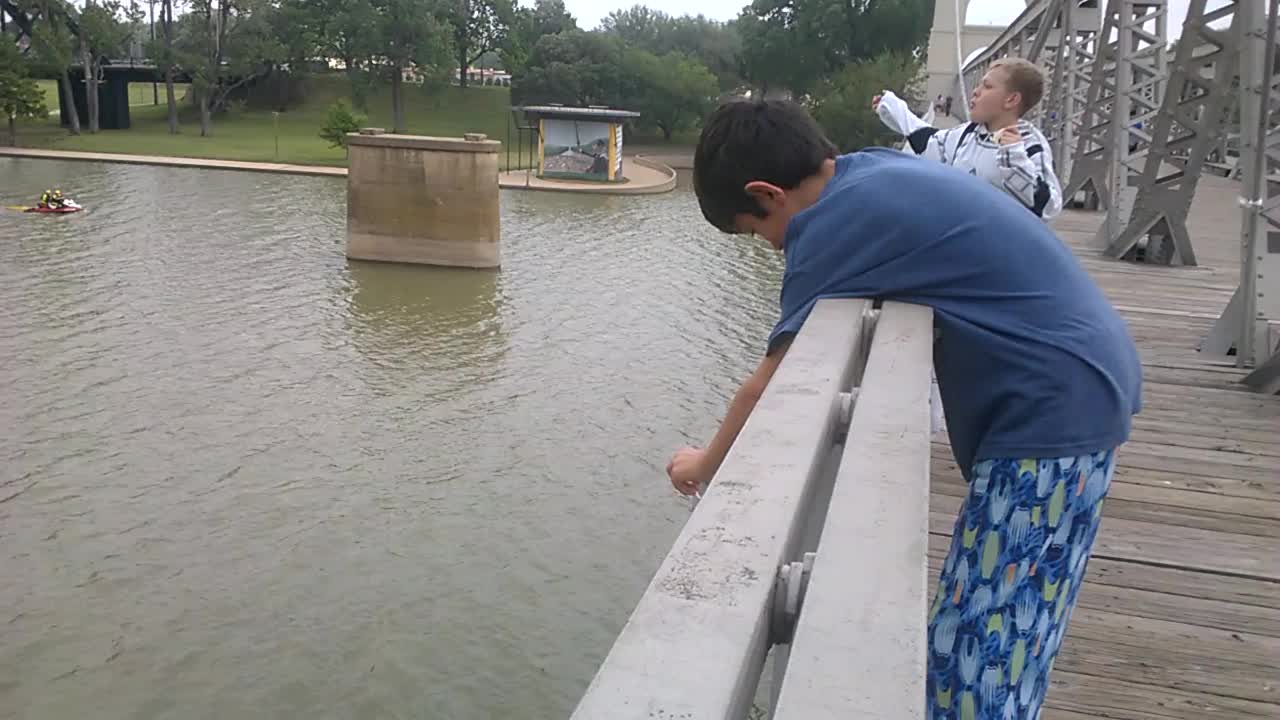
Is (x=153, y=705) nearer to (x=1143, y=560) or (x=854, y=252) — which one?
(x=1143, y=560)

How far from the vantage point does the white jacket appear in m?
4.90

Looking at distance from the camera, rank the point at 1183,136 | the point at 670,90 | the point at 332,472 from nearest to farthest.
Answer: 1. the point at 1183,136
2. the point at 332,472
3. the point at 670,90

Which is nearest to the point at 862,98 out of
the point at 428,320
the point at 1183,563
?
the point at 428,320

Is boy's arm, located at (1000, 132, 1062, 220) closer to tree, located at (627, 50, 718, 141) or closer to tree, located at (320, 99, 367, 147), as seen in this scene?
tree, located at (320, 99, 367, 147)

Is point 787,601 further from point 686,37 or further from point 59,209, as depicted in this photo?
point 686,37

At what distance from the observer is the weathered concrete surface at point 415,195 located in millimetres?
24828

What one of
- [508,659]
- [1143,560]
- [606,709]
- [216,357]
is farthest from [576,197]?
[606,709]

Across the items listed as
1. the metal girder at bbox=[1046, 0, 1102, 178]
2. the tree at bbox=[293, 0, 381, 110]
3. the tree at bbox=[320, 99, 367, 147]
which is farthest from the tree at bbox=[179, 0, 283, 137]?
the metal girder at bbox=[1046, 0, 1102, 178]

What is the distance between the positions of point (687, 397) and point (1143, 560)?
423 inches

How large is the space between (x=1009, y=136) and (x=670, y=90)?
62569 mm

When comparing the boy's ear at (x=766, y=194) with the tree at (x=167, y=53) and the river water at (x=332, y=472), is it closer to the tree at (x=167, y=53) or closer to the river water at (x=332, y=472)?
the river water at (x=332, y=472)

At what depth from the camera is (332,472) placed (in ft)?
38.2

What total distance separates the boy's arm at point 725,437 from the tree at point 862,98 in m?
49.1

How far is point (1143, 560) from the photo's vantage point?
14.0 ft
